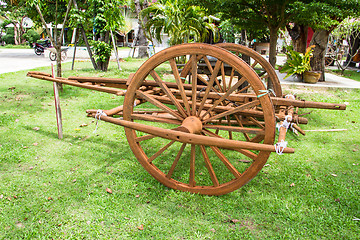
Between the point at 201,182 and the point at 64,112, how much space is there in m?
3.71

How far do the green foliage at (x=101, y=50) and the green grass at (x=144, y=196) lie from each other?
6.29 m

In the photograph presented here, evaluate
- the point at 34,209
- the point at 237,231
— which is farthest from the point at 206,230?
the point at 34,209

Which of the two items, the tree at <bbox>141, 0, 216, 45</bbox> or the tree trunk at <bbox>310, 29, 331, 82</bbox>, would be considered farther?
the tree at <bbox>141, 0, 216, 45</bbox>

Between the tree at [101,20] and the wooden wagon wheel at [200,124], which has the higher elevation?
the tree at [101,20]

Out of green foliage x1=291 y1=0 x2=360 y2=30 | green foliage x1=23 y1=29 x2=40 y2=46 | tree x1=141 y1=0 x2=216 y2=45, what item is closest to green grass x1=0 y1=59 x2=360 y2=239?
green foliage x1=291 y1=0 x2=360 y2=30

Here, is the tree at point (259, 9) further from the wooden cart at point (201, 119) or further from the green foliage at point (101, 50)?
the green foliage at point (101, 50)

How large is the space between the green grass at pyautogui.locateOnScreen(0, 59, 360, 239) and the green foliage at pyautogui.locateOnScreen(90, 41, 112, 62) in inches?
248

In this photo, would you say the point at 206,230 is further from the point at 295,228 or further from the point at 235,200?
the point at 295,228

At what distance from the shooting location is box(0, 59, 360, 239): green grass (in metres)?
2.38

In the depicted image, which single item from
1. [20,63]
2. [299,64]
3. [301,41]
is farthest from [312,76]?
[20,63]

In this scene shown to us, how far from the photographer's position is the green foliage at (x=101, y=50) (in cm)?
1023

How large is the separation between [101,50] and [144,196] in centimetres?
870

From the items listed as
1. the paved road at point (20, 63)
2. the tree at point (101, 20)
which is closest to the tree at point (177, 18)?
the tree at point (101, 20)

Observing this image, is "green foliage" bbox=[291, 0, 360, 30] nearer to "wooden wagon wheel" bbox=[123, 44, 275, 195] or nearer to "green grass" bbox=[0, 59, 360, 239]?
"green grass" bbox=[0, 59, 360, 239]
